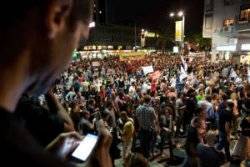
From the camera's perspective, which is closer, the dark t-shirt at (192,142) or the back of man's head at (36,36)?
the back of man's head at (36,36)

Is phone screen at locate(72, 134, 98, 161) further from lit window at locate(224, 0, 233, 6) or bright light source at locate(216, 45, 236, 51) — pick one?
lit window at locate(224, 0, 233, 6)

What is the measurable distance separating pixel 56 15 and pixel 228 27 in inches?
2145

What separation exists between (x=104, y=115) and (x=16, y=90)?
12676 mm

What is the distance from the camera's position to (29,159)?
81 centimetres

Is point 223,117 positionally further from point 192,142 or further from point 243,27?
point 243,27

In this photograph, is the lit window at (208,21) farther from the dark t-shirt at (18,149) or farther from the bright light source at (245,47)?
the dark t-shirt at (18,149)

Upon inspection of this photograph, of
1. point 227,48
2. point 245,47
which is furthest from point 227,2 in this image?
point 245,47

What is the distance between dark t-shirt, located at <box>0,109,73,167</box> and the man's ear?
210mm

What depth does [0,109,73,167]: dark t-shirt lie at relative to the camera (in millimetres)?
805

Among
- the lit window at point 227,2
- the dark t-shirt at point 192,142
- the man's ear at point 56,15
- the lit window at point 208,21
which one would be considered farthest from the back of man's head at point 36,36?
the lit window at point 208,21

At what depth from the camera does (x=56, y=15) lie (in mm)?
979

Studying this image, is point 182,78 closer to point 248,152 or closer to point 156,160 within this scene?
point 156,160

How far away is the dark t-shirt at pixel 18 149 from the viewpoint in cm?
80

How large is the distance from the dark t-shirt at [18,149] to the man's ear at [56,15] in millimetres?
210
